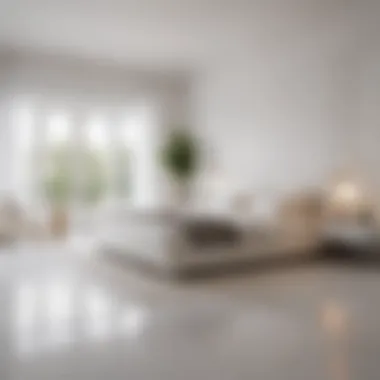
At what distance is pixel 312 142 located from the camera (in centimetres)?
589

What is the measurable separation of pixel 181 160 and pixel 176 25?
2.37 m

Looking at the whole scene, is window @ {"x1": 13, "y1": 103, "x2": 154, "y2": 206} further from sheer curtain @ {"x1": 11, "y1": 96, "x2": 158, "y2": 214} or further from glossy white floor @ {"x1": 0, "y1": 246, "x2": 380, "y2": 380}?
glossy white floor @ {"x1": 0, "y1": 246, "x2": 380, "y2": 380}

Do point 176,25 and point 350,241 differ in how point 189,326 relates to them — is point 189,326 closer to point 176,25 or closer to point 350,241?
point 350,241

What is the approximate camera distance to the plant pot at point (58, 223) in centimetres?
678

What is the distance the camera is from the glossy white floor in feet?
6.94

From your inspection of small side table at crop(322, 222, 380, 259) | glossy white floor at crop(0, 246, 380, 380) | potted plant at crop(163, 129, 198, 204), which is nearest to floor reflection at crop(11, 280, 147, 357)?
glossy white floor at crop(0, 246, 380, 380)

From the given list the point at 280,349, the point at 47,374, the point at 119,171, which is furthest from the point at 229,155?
the point at 47,374

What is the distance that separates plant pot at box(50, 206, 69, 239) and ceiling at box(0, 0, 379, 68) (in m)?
2.64

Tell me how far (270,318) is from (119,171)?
539 cm

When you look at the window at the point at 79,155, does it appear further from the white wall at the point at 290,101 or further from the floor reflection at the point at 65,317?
the floor reflection at the point at 65,317

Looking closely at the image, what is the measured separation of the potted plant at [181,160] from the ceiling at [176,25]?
149cm

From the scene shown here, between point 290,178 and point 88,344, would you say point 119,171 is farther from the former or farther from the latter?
point 88,344

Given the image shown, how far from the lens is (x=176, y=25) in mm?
5547

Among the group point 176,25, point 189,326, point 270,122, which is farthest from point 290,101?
point 189,326
